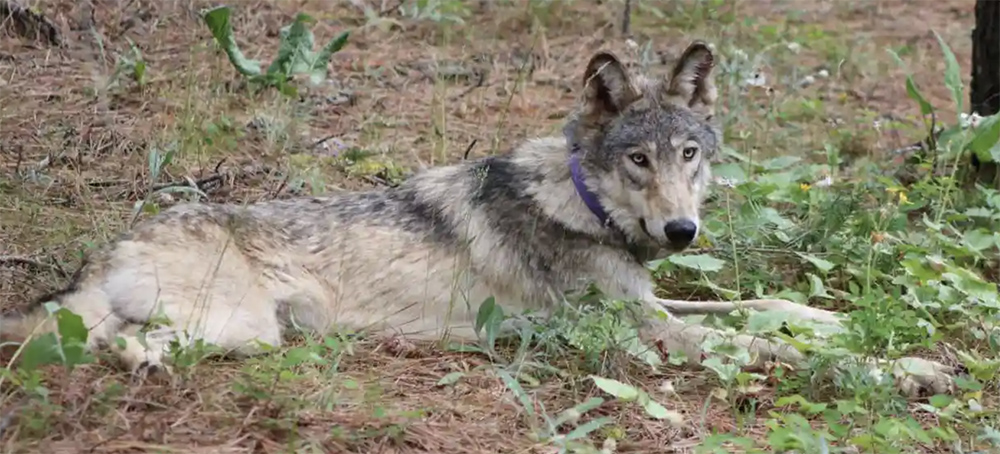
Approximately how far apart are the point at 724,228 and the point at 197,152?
3.24 meters

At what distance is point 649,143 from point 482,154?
8.75 feet

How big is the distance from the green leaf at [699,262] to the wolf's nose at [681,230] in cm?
67

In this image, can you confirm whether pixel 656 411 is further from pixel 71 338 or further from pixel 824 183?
pixel 824 183

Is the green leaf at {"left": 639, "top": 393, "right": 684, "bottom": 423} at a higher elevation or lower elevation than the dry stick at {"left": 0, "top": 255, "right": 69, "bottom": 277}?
lower

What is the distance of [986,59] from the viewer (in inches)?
280

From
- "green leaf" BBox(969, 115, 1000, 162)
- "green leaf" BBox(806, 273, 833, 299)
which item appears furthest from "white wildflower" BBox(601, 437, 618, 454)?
"green leaf" BBox(969, 115, 1000, 162)

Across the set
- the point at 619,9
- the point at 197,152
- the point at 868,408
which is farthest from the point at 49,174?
the point at 619,9

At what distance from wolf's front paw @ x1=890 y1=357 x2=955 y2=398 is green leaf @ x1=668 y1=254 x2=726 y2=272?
1115mm

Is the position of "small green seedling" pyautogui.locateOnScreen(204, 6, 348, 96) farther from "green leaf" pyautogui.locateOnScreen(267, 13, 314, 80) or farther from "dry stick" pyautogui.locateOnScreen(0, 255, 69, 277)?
"dry stick" pyautogui.locateOnScreen(0, 255, 69, 277)

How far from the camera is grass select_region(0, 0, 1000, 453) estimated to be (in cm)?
371

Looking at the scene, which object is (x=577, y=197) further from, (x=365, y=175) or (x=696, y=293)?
(x=365, y=175)

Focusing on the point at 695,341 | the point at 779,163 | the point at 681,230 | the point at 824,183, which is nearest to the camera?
the point at 681,230

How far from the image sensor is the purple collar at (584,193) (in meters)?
4.95

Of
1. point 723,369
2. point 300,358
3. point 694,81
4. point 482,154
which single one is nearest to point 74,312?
point 300,358
